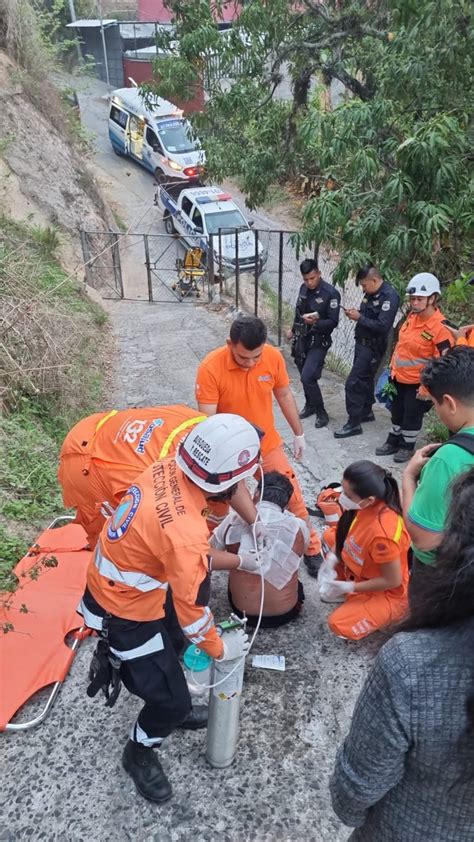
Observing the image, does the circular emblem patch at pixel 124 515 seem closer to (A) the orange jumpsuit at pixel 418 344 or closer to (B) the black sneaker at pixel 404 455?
(A) the orange jumpsuit at pixel 418 344

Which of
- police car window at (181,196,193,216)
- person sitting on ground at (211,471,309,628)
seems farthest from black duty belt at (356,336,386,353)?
police car window at (181,196,193,216)

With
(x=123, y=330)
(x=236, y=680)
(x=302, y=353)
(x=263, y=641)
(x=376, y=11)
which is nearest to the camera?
(x=236, y=680)

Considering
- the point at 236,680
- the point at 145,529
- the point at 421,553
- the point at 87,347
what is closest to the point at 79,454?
the point at 145,529

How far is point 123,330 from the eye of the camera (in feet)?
32.5

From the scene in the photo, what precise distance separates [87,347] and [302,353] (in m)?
2.99

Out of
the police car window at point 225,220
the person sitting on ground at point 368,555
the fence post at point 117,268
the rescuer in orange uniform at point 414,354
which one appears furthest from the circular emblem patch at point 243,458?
the police car window at point 225,220

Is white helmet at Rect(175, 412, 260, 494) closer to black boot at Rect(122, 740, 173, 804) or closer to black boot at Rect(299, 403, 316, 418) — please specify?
black boot at Rect(122, 740, 173, 804)

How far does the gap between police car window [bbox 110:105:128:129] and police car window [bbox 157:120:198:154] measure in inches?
90.3

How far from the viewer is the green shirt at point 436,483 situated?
2.10 meters

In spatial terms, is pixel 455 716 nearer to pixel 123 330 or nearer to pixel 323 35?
pixel 323 35

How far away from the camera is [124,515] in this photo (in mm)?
2111

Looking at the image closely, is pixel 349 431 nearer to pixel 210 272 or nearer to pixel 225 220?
pixel 210 272

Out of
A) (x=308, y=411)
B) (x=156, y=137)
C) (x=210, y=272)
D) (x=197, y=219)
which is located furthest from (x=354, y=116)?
(x=156, y=137)

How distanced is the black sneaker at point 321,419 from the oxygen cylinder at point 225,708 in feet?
12.0
